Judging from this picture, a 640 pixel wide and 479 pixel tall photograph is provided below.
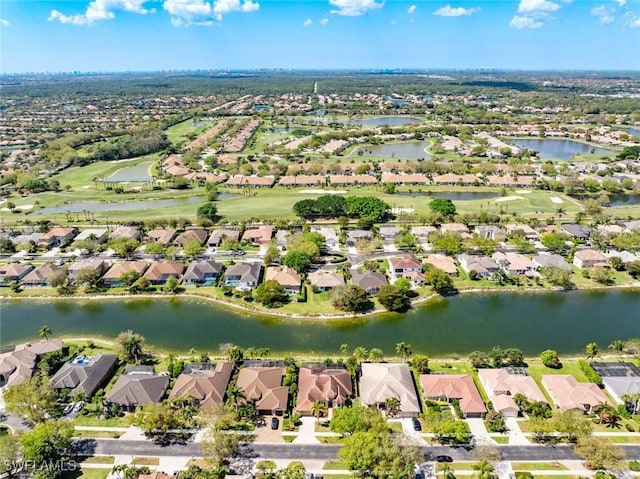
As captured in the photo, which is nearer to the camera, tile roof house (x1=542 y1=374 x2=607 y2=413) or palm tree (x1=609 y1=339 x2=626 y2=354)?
tile roof house (x1=542 y1=374 x2=607 y2=413)

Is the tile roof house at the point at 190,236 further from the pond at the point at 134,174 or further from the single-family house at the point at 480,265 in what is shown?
the pond at the point at 134,174

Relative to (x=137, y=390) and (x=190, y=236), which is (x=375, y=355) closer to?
(x=137, y=390)

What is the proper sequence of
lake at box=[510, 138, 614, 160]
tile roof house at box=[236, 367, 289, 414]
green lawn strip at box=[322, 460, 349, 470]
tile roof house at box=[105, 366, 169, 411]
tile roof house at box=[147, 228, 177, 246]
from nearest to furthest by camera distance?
green lawn strip at box=[322, 460, 349, 470]
tile roof house at box=[236, 367, 289, 414]
tile roof house at box=[105, 366, 169, 411]
tile roof house at box=[147, 228, 177, 246]
lake at box=[510, 138, 614, 160]

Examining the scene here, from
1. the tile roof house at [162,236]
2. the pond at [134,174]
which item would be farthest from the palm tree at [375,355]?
the pond at [134,174]

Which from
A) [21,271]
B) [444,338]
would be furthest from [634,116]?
[21,271]

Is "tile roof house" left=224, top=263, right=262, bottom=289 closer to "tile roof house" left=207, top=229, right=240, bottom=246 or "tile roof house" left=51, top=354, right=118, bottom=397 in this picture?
"tile roof house" left=207, top=229, right=240, bottom=246

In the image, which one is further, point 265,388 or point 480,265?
point 480,265

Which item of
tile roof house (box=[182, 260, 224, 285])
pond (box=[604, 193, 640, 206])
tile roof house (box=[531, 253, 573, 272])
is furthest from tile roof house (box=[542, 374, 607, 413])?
pond (box=[604, 193, 640, 206])

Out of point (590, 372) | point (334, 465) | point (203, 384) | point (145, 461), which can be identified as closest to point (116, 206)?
point (203, 384)
